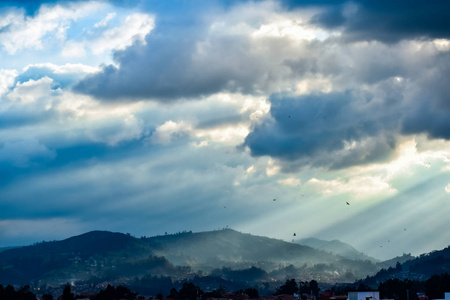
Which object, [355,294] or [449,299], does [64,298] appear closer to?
[355,294]

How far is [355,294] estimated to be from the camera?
158000 millimetres

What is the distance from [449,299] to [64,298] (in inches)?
3007

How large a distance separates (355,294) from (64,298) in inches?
2329

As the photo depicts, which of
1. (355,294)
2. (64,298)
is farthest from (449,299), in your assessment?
(64,298)

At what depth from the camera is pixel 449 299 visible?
150 m

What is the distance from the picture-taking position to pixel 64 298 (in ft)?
511

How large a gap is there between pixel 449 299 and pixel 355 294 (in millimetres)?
18648
